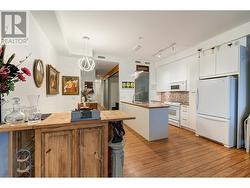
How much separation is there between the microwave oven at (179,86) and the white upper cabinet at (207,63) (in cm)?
100

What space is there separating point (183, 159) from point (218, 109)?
1.66m

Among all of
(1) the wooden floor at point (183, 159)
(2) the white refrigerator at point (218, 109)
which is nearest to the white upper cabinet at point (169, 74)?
(2) the white refrigerator at point (218, 109)

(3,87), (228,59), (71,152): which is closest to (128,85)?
(228,59)

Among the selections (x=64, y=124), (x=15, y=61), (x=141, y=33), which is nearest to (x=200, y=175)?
(x=64, y=124)

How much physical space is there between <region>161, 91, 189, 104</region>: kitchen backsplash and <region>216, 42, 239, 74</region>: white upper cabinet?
1826 millimetres

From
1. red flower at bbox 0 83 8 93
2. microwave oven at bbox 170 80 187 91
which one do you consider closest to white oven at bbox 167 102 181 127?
microwave oven at bbox 170 80 187 91

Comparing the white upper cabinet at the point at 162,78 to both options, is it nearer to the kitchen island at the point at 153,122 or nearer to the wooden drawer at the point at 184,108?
the wooden drawer at the point at 184,108

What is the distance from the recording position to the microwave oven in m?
5.09

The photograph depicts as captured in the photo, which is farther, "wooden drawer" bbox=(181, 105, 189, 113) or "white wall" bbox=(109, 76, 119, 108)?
"white wall" bbox=(109, 76, 119, 108)

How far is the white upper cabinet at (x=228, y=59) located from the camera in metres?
3.20

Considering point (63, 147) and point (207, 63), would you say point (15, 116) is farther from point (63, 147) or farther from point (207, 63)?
point (207, 63)

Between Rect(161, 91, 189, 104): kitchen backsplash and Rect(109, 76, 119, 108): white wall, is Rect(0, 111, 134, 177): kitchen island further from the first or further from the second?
Rect(109, 76, 119, 108): white wall

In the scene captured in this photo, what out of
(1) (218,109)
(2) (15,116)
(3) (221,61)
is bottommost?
(1) (218,109)

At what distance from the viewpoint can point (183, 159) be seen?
2.67 meters
